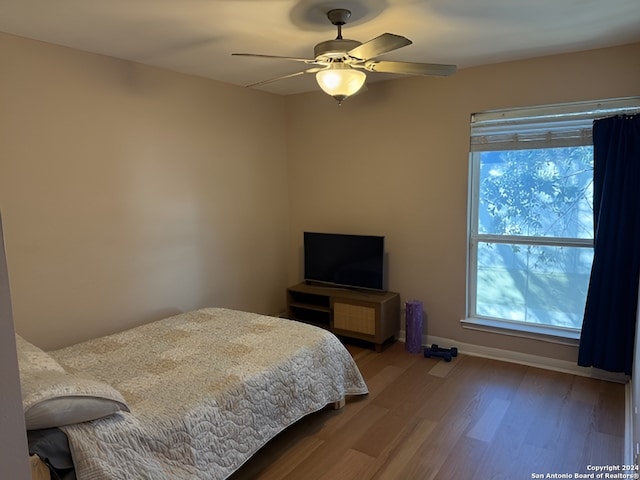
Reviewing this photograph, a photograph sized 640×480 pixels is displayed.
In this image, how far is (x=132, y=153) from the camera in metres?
3.28

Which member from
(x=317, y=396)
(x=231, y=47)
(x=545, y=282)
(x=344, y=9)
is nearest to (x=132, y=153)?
A: (x=231, y=47)

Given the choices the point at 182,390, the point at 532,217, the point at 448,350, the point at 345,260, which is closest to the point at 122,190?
the point at 182,390

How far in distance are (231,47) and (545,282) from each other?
2993mm

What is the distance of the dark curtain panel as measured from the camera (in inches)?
117

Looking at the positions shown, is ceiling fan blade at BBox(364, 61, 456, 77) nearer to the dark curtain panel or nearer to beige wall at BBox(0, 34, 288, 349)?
the dark curtain panel

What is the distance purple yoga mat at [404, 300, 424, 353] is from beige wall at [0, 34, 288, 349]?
60.9 inches

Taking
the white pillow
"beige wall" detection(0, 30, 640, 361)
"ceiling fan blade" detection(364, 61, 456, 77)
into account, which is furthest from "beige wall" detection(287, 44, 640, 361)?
the white pillow

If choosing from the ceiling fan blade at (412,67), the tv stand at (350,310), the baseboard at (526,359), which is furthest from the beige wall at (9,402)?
the baseboard at (526,359)

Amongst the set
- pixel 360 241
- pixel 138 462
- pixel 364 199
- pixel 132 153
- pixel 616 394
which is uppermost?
pixel 132 153

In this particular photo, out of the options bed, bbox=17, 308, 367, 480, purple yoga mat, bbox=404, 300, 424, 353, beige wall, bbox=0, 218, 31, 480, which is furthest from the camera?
purple yoga mat, bbox=404, 300, 424, 353

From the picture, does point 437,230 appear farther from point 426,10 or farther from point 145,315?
point 145,315

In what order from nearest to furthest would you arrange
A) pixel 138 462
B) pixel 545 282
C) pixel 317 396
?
pixel 138 462, pixel 317 396, pixel 545 282

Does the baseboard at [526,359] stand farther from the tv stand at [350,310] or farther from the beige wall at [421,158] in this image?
the tv stand at [350,310]

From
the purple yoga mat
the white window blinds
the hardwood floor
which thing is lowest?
the hardwood floor
